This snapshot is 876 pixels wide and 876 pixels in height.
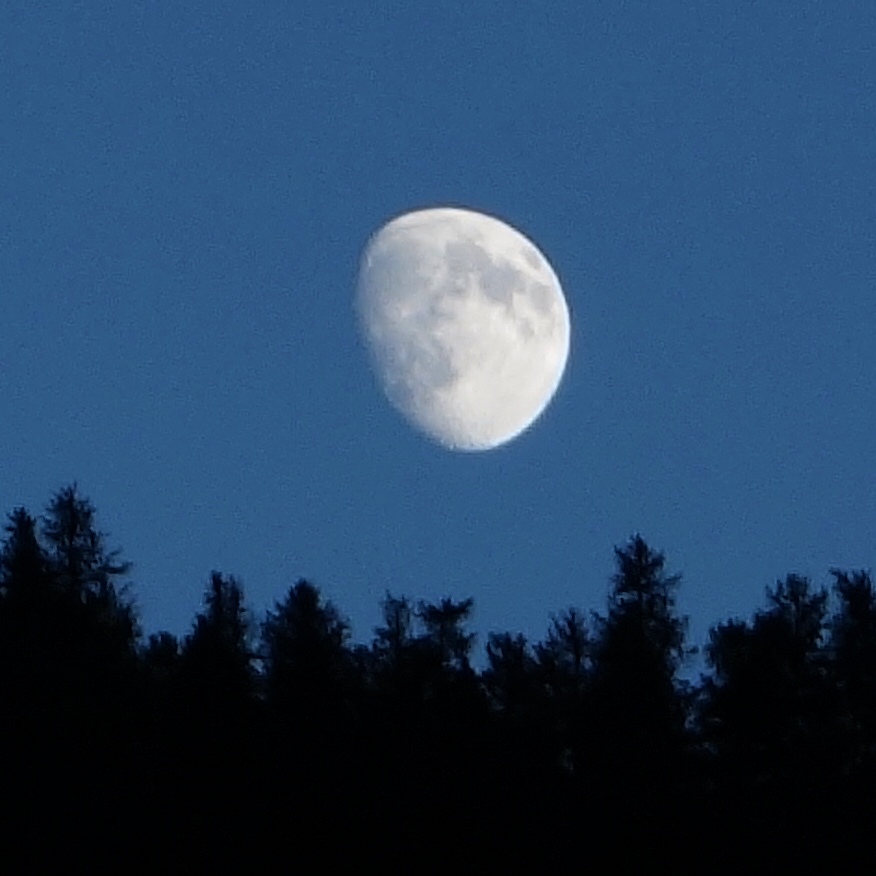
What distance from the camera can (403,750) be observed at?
78.5 metres

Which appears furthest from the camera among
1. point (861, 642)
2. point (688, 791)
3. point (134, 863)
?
point (861, 642)

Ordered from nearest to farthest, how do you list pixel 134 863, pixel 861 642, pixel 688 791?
pixel 134 863
pixel 688 791
pixel 861 642

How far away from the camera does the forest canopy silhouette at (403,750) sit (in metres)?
77.2

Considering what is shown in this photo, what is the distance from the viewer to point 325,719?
79000 mm

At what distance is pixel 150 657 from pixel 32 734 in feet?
31.4

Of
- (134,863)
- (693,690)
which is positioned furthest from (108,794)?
(693,690)

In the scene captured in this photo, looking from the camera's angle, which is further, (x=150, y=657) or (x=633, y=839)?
(x=150, y=657)

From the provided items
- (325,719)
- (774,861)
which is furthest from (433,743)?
(774,861)

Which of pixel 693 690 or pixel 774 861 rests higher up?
pixel 693 690

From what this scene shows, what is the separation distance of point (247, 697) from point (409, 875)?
5.13 meters

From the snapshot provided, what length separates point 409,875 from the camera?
7694 centimetres

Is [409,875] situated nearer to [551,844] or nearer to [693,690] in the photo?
[551,844]

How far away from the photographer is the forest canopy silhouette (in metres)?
77.2

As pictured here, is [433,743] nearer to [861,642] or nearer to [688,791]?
[688,791]
